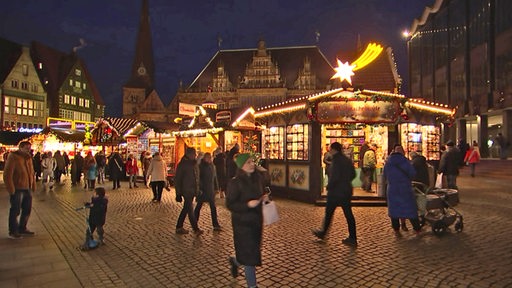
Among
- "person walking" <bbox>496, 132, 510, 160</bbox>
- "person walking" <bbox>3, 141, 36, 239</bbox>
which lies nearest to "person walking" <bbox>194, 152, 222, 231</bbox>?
"person walking" <bbox>3, 141, 36, 239</bbox>

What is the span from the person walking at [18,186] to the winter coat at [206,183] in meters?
3.04

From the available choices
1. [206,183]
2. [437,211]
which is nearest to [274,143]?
[206,183]

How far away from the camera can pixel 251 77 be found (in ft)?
208

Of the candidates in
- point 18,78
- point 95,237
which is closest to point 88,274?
point 95,237

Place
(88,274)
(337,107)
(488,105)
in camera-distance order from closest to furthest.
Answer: (88,274)
(337,107)
(488,105)

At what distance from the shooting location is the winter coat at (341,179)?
6824 millimetres

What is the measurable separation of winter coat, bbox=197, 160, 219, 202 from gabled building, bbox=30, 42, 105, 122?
163 ft

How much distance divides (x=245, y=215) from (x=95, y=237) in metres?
4.21

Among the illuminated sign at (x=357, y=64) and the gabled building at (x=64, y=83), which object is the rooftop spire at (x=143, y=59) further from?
the illuminated sign at (x=357, y=64)

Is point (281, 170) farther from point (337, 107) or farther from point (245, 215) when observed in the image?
point (245, 215)

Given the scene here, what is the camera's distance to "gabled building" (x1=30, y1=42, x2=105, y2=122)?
5159 cm

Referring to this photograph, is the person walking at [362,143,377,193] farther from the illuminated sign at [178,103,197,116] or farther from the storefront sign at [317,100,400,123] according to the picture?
the illuminated sign at [178,103,197,116]

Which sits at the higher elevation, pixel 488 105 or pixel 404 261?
pixel 488 105

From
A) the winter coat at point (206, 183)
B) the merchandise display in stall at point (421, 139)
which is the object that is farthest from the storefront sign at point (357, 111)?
the winter coat at point (206, 183)
